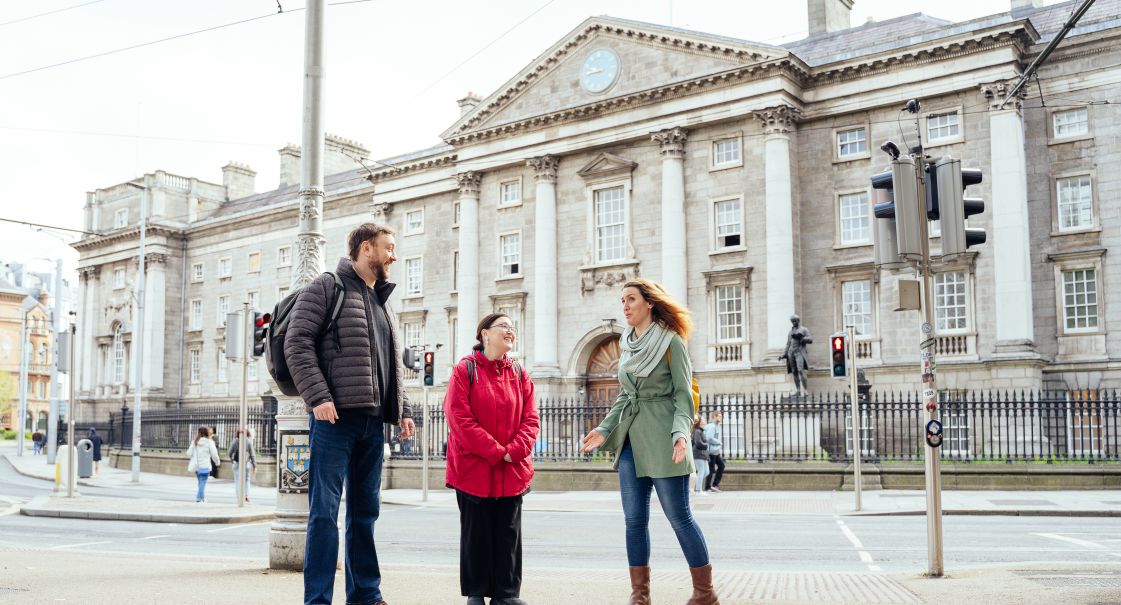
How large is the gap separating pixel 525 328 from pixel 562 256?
3.32 meters

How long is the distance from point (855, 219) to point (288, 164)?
40016 mm

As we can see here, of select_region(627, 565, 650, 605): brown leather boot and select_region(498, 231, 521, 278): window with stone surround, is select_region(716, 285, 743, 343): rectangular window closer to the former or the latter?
select_region(498, 231, 521, 278): window with stone surround

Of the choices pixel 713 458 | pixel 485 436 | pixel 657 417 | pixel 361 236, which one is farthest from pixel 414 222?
pixel 657 417

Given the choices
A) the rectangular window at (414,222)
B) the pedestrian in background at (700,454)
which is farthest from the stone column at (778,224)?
the rectangular window at (414,222)

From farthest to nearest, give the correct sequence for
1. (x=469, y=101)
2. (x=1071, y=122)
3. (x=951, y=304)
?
(x=469, y=101)
(x=951, y=304)
(x=1071, y=122)

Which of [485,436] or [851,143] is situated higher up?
[851,143]

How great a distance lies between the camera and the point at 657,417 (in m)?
5.96

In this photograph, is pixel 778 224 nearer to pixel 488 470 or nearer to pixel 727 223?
pixel 727 223

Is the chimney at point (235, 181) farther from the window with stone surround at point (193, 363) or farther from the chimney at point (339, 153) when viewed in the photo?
the window with stone surround at point (193, 363)

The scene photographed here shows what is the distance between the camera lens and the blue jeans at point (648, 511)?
5848mm

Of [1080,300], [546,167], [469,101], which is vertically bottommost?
[1080,300]

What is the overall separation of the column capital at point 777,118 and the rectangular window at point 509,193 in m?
11.0

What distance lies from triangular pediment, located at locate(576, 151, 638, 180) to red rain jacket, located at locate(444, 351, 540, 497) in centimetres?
3180

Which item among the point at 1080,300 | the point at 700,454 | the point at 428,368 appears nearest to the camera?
the point at 700,454
